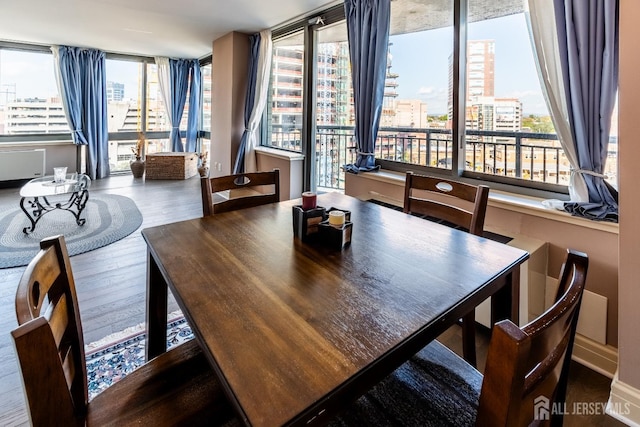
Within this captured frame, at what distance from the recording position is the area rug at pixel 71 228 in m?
3.16

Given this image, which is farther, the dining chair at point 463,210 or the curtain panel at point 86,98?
the curtain panel at point 86,98

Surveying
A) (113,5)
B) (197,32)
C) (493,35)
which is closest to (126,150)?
(197,32)

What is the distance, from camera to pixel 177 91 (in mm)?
7297

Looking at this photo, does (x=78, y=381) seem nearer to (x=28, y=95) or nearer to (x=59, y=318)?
(x=59, y=318)

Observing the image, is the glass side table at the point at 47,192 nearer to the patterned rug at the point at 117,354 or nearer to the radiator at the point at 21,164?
the radiator at the point at 21,164

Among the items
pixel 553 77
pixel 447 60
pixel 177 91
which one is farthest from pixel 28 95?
pixel 553 77

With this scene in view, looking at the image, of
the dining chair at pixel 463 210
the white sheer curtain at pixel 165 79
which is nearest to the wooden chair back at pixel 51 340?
the dining chair at pixel 463 210

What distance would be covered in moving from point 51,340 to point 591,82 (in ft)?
7.40

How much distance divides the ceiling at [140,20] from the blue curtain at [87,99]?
363 millimetres

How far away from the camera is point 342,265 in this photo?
112 cm

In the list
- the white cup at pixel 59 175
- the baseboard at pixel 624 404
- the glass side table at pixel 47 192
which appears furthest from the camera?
the white cup at pixel 59 175

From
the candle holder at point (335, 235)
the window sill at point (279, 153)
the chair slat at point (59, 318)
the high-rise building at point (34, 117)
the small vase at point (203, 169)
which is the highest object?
the high-rise building at point (34, 117)

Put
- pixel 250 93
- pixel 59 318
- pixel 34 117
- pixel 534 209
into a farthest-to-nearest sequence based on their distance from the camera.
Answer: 1. pixel 34 117
2. pixel 250 93
3. pixel 534 209
4. pixel 59 318

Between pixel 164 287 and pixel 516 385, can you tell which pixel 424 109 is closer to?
pixel 164 287
